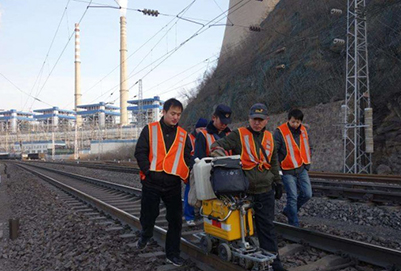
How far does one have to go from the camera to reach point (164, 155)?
4.25m

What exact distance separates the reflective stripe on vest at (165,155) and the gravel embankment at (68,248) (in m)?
1.18

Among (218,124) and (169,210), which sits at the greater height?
(218,124)

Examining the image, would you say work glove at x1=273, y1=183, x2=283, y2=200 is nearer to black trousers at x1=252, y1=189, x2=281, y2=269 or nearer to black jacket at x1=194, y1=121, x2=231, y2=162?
black trousers at x1=252, y1=189, x2=281, y2=269

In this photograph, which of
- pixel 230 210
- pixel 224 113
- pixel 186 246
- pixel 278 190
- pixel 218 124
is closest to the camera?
pixel 230 210

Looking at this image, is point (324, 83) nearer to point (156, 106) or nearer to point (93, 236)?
point (93, 236)

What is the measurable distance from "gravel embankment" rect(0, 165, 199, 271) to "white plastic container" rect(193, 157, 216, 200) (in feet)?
3.21

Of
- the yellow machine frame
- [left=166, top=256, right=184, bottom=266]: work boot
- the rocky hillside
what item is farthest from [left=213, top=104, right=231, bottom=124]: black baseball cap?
the rocky hillside

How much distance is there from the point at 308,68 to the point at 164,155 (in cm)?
2369

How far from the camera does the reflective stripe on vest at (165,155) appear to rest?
4.22 metres

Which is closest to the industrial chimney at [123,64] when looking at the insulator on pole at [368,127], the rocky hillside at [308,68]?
the rocky hillside at [308,68]

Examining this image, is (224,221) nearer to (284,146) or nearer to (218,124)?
(218,124)

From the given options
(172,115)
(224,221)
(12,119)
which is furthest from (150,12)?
(12,119)

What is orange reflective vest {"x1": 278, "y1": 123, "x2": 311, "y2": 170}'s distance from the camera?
222 inches

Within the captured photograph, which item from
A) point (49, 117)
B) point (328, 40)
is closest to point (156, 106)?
point (49, 117)
